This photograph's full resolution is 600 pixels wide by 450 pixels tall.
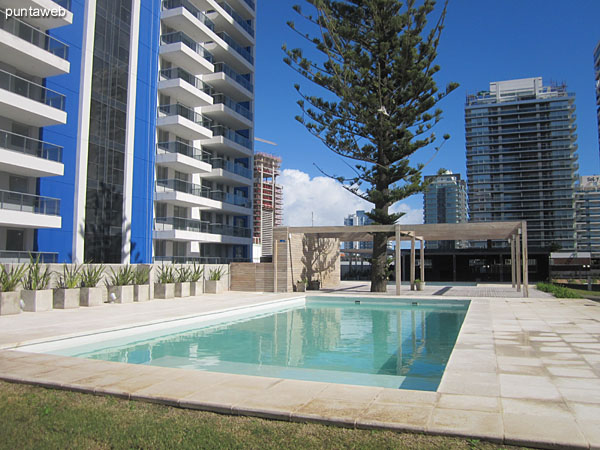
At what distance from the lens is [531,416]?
10.0ft

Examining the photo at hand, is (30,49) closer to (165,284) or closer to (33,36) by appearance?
(33,36)

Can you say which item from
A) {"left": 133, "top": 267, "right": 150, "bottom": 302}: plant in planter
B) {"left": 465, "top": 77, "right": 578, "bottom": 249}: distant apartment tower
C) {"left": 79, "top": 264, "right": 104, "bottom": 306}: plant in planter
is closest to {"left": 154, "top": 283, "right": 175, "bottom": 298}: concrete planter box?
{"left": 133, "top": 267, "right": 150, "bottom": 302}: plant in planter

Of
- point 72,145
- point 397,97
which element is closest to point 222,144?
point 72,145

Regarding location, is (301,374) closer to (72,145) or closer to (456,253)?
(72,145)

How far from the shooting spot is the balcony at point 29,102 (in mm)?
16188

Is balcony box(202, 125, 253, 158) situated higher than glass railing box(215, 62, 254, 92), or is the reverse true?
glass railing box(215, 62, 254, 92)

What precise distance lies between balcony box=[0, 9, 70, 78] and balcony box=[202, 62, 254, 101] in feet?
38.8

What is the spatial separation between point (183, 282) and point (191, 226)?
458 inches

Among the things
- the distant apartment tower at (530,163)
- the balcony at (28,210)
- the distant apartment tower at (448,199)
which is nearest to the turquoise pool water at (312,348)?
the balcony at (28,210)

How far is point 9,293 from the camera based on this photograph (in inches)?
361

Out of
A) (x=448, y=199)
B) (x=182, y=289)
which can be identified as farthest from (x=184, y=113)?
(x=448, y=199)

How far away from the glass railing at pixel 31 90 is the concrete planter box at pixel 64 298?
991 centimetres

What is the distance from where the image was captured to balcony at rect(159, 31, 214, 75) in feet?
84.4

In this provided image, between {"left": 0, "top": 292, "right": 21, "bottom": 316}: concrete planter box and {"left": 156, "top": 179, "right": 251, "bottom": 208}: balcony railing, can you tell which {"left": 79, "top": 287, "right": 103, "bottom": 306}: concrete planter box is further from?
{"left": 156, "top": 179, "right": 251, "bottom": 208}: balcony railing
